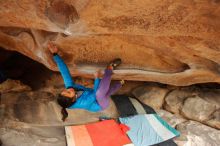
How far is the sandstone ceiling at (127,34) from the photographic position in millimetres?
2895

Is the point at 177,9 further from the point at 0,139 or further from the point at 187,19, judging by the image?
the point at 0,139

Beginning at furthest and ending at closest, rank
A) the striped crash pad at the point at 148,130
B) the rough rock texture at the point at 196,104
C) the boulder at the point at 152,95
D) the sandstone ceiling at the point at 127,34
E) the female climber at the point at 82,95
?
the boulder at the point at 152,95 < the rough rock texture at the point at 196,104 < the striped crash pad at the point at 148,130 < the female climber at the point at 82,95 < the sandstone ceiling at the point at 127,34

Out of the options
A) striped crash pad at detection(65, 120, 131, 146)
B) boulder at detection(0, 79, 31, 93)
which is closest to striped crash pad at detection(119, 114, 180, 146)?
striped crash pad at detection(65, 120, 131, 146)

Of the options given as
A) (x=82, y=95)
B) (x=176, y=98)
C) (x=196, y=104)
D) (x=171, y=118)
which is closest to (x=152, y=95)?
→ (x=176, y=98)

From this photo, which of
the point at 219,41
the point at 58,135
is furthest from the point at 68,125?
the point at 219,41

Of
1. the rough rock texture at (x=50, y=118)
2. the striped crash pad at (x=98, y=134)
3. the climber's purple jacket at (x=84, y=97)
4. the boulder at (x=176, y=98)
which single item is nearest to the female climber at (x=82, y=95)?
the climber's purple jacket at (x=84, y=97)

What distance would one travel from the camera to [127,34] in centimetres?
382

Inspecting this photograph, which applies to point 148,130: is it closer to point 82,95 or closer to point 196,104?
point 196,104

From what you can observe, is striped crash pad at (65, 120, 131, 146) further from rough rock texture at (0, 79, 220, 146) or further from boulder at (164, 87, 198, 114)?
boulder at (164, 87, 198, 114)

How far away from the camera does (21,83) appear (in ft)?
17.6

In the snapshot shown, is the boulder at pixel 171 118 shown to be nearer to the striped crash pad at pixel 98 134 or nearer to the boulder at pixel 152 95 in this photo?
the boulder at pixel 152 95

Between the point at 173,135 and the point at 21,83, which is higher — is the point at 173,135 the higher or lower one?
the lower one

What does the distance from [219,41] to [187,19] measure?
Result: 0.61 metres

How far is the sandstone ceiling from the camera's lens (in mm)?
2895
